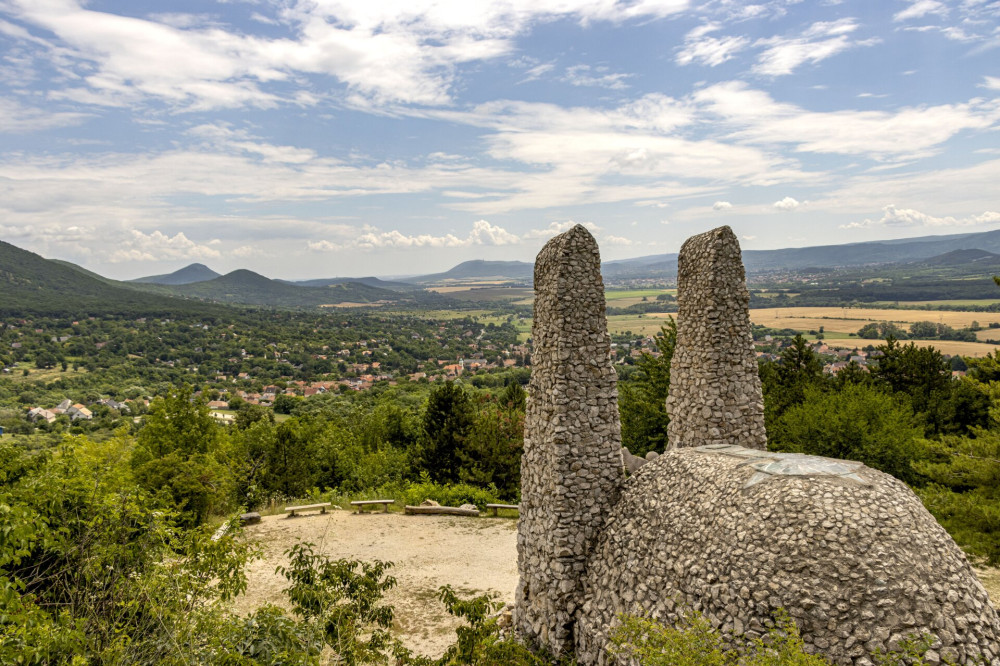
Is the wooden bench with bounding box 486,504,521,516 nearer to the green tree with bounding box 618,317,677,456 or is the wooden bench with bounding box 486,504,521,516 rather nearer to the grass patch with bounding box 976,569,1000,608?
the green tree with bounding box 618,317,677,456

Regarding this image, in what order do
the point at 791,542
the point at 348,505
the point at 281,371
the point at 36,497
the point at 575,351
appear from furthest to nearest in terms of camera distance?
the point at 281,371, the point at 348,505, the point at 575,351, the point at 36,497, the point at 791,542

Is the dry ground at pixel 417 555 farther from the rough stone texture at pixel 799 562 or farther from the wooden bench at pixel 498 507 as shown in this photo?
the rough stone texture at pixel 799 562

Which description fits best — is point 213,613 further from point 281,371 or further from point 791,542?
point 281,371

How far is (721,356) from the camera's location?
423 inches

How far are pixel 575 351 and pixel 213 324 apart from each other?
15120cm

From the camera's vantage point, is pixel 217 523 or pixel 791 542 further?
pixel 217 523

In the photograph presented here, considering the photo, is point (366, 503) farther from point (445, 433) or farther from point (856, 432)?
point (856, 432)

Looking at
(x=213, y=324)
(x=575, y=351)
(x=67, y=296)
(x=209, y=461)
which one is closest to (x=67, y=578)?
(x=575, y=351)

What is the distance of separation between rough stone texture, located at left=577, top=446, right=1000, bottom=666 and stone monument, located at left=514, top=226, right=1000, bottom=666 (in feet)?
0.07

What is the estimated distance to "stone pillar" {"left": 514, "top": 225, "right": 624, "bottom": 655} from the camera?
30.7 ft

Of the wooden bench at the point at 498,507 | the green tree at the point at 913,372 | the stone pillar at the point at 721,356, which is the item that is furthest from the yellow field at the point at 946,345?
the stone pillar at the point at 721,356

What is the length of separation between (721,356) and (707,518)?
3.99m

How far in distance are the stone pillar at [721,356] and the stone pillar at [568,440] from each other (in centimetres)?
221

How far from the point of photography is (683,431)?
11.2 meters
